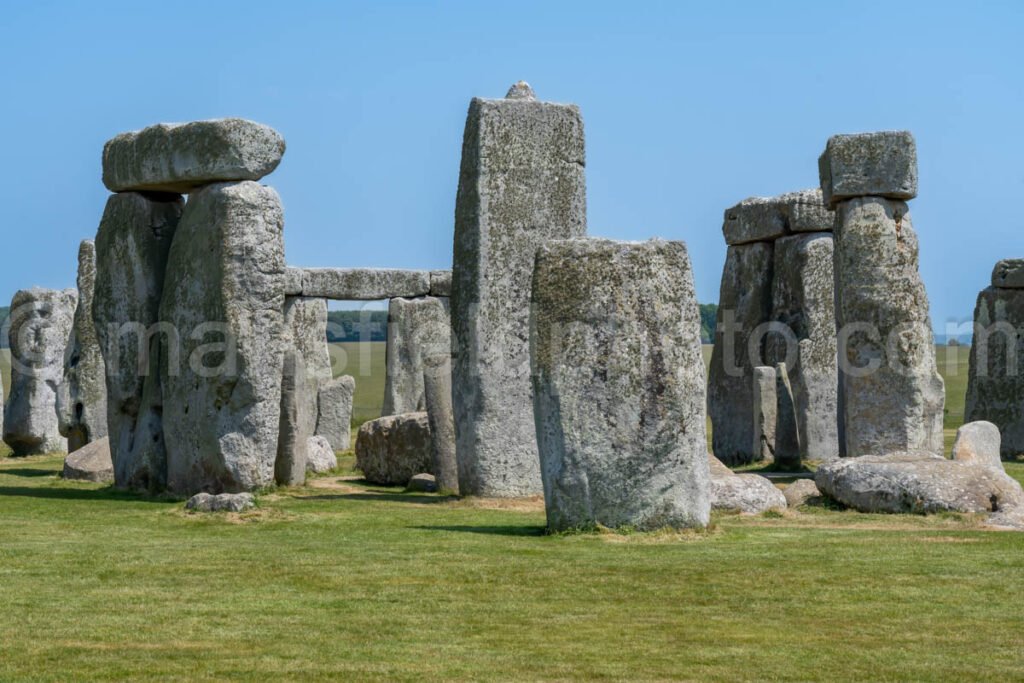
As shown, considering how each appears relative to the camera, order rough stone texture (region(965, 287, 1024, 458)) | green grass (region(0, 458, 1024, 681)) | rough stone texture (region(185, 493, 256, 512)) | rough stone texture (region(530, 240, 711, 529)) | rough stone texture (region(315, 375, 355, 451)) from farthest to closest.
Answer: rough stone texture (region(965, 287, 1024, 458)), rough stone texture (region(315, 375, 355, 451)), rough stone texture (region(185, 493, 256, 512)), rough stone texture (region(530, 240, 711, 529)), green grass (region(0, 458, 1024, 681))

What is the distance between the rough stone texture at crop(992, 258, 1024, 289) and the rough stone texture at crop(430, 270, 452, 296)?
842 centimetres

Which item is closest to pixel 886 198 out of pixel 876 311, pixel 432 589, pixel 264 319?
pixel 876 311

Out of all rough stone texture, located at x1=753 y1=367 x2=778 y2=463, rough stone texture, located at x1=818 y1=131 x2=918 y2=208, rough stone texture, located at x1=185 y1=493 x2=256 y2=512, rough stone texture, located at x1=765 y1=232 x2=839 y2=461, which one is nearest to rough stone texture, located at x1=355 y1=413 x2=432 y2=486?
rough stone texture, located at x1=185 y1=493 x2=256 y2=512

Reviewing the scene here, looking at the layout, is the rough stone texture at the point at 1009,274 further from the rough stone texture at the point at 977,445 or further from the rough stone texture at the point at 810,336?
the rough stone texture at the point at 977,445

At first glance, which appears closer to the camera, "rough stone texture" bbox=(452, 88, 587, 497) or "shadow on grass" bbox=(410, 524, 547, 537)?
"shadow on grass" bbox=(410, 524, 547, 537)

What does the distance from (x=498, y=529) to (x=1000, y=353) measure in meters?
13.8

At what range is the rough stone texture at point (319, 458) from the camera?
19.6 m

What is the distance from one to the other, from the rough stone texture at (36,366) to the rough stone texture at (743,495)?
1286 centimetres

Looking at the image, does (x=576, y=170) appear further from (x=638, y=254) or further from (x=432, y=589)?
(x=432, y=589)

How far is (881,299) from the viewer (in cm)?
1902

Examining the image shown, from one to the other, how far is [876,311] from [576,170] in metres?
4.16

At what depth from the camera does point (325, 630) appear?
29.4ft

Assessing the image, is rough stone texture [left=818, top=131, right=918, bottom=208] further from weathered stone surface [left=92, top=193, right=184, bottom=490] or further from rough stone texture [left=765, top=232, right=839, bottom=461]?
weathered stone surface [left=92, top=193, right=184, bottom=490]

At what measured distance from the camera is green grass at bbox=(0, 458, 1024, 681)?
27.0 ft
